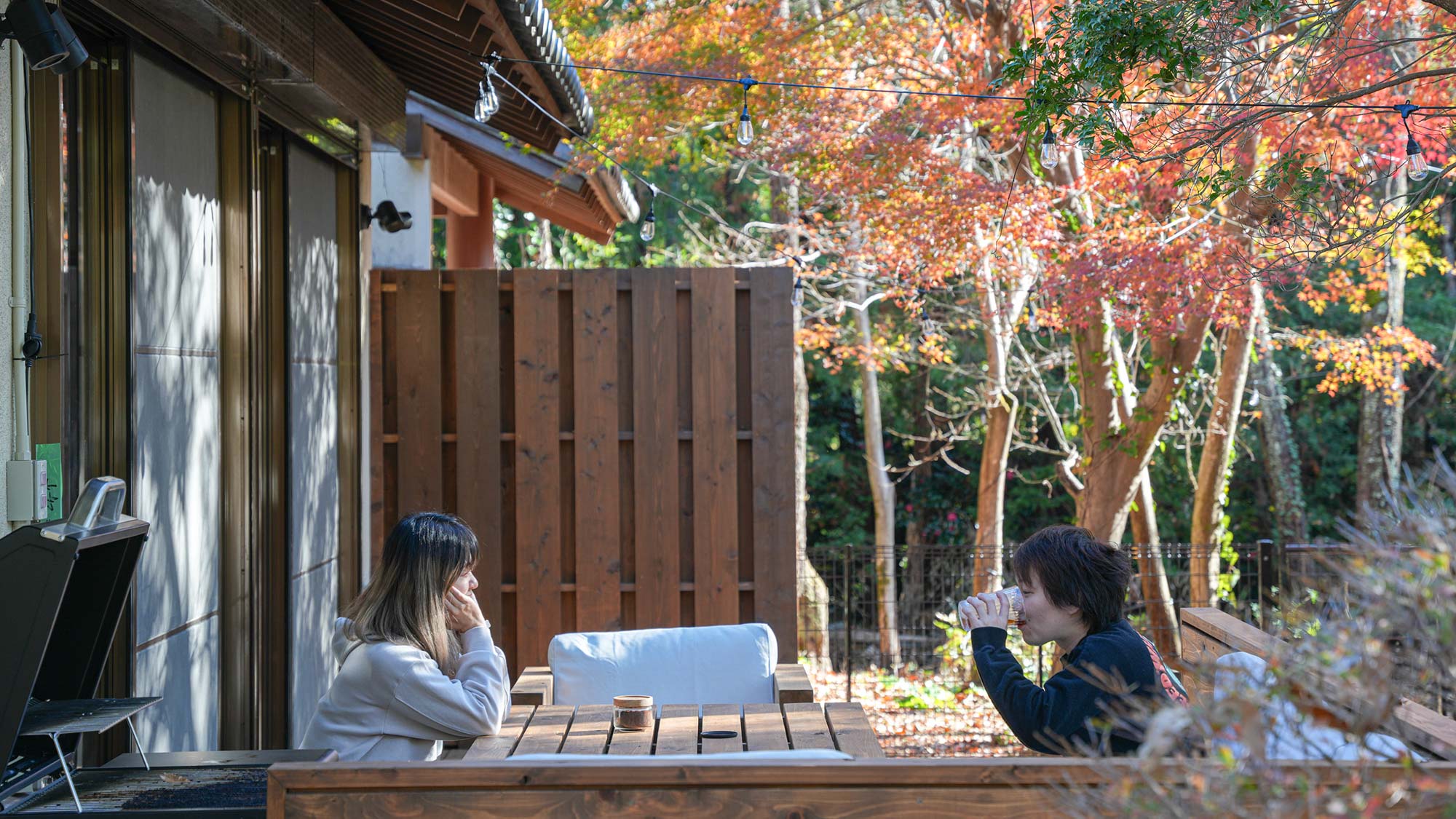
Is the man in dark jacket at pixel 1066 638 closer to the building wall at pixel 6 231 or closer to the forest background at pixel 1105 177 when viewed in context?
the forest background at pixel 1105 177

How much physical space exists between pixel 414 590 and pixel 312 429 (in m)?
1.95

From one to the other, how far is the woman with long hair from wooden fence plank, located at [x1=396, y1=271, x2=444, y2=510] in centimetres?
237

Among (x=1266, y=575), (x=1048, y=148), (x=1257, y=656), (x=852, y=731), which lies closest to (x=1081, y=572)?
(x=1257, y=656)

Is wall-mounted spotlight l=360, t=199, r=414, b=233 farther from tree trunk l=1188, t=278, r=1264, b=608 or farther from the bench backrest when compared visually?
tree trunk l=1188, t=278, r=1264, b=608

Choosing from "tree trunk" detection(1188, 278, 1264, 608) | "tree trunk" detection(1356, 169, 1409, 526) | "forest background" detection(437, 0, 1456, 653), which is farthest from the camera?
"tree trunk" detection(1356, 169, 1409, 526)

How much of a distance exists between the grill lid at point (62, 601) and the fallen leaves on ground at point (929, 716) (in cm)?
525

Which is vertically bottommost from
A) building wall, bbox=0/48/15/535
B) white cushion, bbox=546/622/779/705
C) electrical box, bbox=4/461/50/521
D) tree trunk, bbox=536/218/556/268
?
white cushion, bbox=546/622/779/705

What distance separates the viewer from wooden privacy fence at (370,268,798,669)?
17.9 ft

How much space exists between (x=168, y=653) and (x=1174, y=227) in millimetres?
5646

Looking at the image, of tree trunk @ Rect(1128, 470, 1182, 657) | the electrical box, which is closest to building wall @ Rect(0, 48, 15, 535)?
the electrical box

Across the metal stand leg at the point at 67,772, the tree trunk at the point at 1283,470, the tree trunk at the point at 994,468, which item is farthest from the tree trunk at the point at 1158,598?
the metal stand leg at the point at 67,772

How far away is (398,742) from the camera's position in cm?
302

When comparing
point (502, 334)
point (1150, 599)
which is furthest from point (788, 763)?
point (1150, 599)

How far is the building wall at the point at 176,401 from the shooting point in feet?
11.0
